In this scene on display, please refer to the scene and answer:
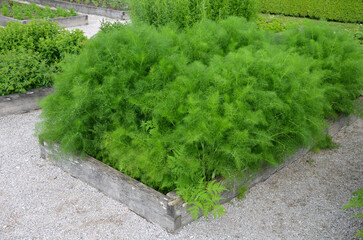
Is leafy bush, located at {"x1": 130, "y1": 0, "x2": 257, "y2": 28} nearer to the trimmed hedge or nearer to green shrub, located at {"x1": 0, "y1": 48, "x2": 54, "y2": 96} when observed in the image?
green shrub, located at {"x1": 0, "y1": 48, "x2": 54, "y2": 96}

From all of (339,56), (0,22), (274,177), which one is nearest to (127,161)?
(274,177)

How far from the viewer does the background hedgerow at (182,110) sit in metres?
2.77

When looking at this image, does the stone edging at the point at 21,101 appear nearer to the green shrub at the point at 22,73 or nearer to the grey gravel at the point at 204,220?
the green shrub at the point at 22,73

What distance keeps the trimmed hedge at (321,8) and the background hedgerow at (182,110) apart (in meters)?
7.84

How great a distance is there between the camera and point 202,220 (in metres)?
2.90

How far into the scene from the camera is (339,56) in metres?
4.12

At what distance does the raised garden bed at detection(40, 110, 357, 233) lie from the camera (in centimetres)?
272

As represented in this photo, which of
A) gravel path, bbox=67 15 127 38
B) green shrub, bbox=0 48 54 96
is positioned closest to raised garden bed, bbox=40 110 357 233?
green shrub, bbox=0 48 54 96

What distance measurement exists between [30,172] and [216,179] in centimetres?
193

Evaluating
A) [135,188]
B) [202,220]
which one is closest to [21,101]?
[135,188]

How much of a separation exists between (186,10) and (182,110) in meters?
2.59

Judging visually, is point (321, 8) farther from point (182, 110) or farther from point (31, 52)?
point (182, 110)

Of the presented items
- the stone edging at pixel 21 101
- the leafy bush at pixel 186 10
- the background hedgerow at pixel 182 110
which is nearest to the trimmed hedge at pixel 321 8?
the leafy bush at pixel 186 10

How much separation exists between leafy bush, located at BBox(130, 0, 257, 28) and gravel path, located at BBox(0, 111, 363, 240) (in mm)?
2480
